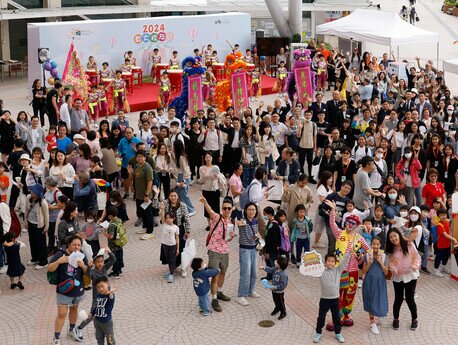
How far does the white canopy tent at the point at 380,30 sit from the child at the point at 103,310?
15519 millimetres

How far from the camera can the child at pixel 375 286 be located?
10.4 metres

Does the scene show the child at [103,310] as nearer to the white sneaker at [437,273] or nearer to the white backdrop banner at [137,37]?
the white sneaker at [437,273]

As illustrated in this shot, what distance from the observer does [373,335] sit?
10508 millimetres

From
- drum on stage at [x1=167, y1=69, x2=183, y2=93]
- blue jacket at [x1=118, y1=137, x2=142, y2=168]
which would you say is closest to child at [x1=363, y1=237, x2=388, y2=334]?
blue jacket at [x1=118, y1=137, x2=142, y2=168]

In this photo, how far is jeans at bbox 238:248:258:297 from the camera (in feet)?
36.6

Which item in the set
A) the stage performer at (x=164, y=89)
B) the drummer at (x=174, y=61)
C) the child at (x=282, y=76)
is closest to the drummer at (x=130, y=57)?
the drummer at (x=174, y=61)

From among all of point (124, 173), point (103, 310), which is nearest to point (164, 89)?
point (124, 173)

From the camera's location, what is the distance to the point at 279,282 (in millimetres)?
10562

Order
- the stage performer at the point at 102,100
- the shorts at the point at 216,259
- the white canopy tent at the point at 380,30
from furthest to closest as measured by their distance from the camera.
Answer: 1. the white canopy tent at the point at 380,30
2. the stage performer at the point at 102,100
3. the shorts at the point at 216,259

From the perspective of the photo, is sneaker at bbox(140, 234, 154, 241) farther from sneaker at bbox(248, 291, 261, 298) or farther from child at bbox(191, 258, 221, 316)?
child at bbox(191, 258, 221, 316)

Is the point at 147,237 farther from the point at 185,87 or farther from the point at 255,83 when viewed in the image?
the point at 255,83

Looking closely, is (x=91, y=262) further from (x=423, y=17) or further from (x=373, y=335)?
(x=423, y=17)

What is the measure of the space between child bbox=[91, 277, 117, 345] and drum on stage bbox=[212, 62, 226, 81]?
17.4m

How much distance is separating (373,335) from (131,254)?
4.45 meters
